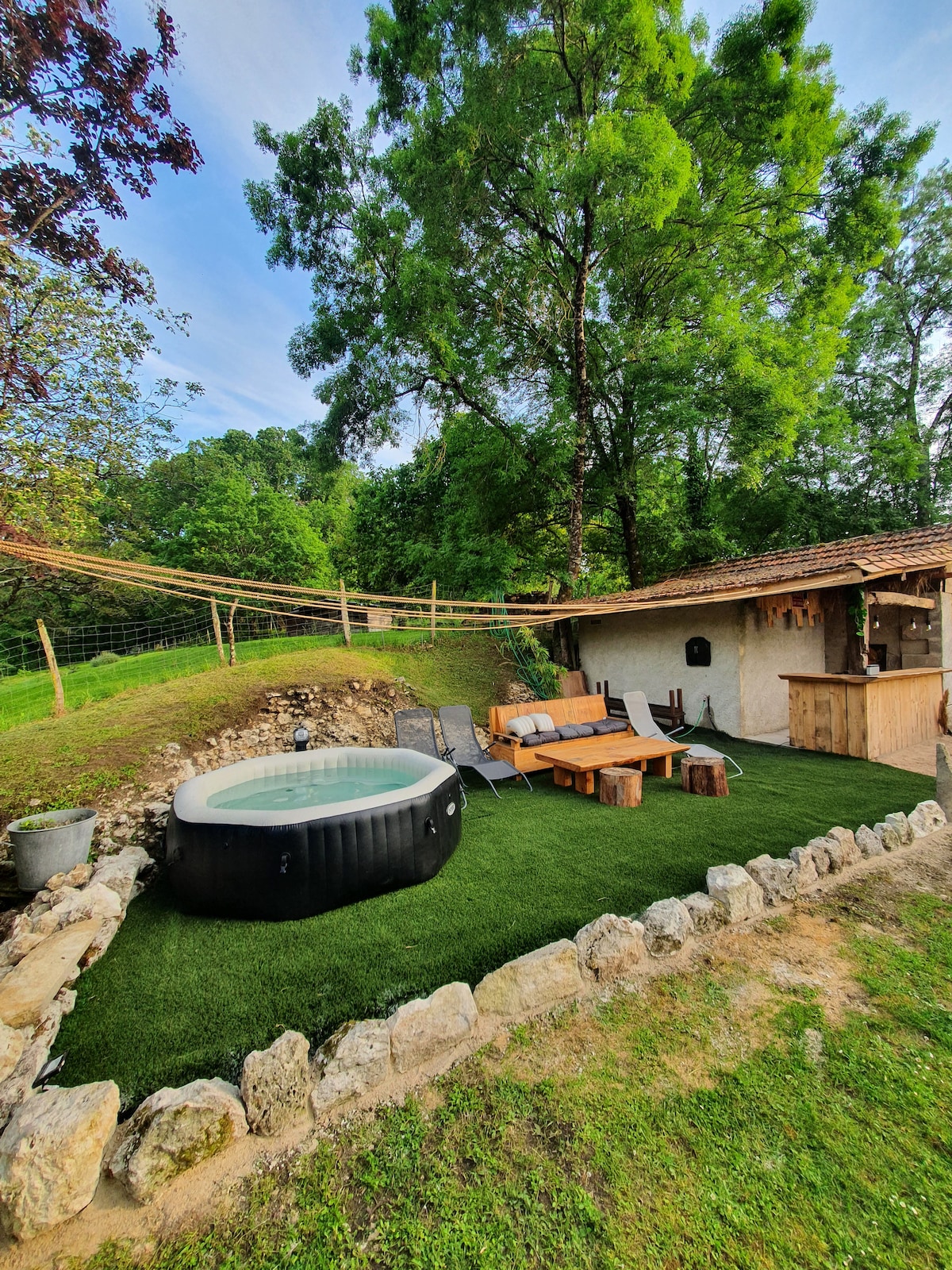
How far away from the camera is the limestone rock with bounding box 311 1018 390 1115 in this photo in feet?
5.70

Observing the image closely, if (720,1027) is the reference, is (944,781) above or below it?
above

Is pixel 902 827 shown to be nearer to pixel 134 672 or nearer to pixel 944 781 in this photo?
pixel 944 781

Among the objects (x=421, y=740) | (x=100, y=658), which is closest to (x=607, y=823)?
(x=421, y=740)

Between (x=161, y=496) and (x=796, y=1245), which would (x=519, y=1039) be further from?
(x=161, y=496)

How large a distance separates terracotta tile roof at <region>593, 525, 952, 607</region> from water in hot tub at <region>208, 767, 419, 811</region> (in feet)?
14.6

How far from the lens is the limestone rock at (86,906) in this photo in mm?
Answer: 2764

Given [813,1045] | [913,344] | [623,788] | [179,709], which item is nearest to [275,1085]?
[813,1045]

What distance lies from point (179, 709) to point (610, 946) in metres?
5.43

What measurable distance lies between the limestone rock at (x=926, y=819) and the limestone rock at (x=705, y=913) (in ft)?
6.88

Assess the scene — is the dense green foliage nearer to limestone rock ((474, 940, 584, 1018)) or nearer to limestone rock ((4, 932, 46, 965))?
limestone rock ((4, 932, 46, 965))

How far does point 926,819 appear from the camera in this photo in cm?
371

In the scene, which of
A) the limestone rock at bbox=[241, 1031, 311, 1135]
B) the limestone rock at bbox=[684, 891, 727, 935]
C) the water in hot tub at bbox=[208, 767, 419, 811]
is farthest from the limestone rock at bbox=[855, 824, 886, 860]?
the limestone rock at bbox=[241, 1031, 311, 1135]

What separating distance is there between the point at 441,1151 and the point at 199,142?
36.3 ft

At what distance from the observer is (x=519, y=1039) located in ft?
6.59
